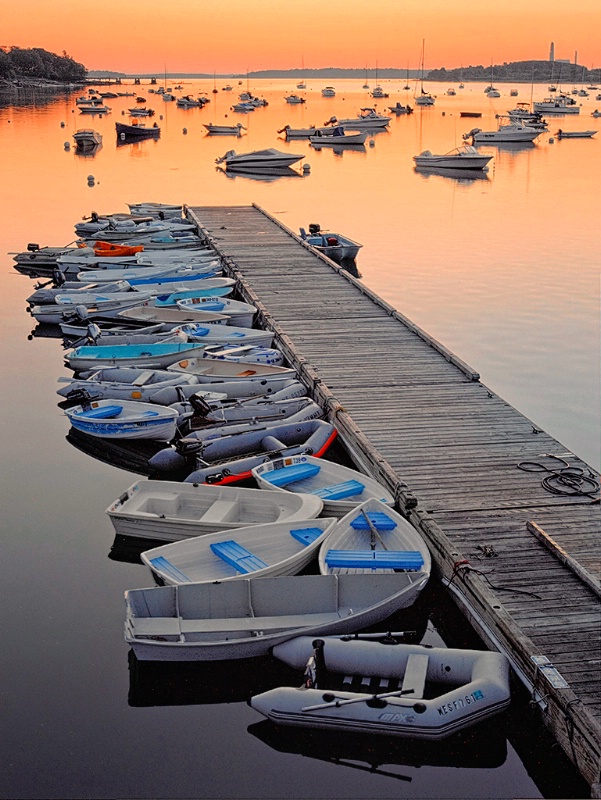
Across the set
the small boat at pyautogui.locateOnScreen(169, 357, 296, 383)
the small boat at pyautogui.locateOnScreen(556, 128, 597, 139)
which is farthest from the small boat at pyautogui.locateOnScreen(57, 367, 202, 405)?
the small boat at pyautogui.locateOnScreen(556, 128, 597, 139)

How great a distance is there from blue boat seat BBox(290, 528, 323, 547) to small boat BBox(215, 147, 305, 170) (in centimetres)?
4697

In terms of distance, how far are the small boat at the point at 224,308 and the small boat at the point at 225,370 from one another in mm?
2976

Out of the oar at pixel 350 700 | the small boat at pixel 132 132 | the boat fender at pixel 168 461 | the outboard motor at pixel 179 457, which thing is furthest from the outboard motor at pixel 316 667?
the small boat at pixel 132 132

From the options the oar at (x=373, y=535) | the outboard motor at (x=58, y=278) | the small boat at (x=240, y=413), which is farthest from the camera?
the outboard motor at (x=58, y=278)

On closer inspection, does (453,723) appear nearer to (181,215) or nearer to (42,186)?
(181,215)

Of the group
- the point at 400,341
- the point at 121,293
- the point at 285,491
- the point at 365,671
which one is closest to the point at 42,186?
the point at 121,293

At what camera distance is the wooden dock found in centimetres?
789

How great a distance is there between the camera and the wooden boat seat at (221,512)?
34.9ft

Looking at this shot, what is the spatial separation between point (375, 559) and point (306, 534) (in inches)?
41.3

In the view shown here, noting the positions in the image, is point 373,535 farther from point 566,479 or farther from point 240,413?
point 240,413

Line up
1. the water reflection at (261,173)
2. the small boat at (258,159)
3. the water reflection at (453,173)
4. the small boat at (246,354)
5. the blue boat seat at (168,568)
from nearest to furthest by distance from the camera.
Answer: the blue boat seat at (168,568)
the small boat at (246,354)
the water reflection at (453,173)
the water reflection at (261,173)
the small boat at (258,159)

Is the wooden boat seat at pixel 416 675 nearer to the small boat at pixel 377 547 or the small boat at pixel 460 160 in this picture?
the small boat at pixel 377 547

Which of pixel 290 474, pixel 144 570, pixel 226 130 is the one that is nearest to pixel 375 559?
pixel 290 474

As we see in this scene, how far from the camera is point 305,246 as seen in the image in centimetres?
2662
